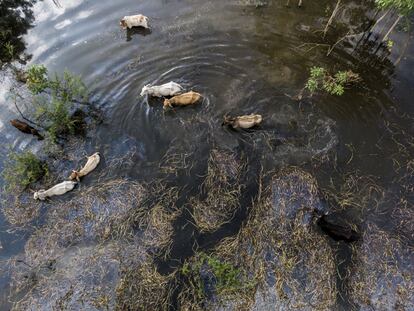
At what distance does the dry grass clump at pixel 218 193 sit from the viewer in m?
8.52

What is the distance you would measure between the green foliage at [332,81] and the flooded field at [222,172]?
275 mm

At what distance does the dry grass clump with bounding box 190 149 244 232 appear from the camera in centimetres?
852

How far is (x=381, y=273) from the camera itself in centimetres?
773

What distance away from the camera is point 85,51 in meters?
12.2

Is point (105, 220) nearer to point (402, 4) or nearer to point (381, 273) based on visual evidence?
point (381, 273)

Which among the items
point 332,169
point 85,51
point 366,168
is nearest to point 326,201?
point 332,169

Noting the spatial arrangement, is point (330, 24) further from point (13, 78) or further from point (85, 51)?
point (13, 78)

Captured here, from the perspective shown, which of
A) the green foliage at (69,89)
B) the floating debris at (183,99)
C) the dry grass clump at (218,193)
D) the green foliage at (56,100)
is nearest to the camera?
the dry grass clump at (218,193)

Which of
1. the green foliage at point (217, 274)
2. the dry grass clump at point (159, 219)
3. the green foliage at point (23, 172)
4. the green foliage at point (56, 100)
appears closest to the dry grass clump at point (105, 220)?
the dry grass clump at point (159, 219)

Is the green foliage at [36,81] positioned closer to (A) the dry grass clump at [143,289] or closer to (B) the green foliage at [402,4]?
(A) the dry grass clump at [143,289]

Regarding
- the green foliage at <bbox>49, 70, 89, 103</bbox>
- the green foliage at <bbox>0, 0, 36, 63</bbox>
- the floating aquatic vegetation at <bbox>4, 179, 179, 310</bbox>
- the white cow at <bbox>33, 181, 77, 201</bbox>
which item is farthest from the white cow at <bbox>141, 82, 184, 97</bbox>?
the green foliage at <bbox>0, 0, 36, 63</bbox>

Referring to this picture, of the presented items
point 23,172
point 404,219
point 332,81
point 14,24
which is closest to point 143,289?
point 23,172

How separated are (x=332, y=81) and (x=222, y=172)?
4.69 meters

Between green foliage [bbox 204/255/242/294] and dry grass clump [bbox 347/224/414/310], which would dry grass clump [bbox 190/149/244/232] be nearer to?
green foliage [bbox 204/255/242/294]
